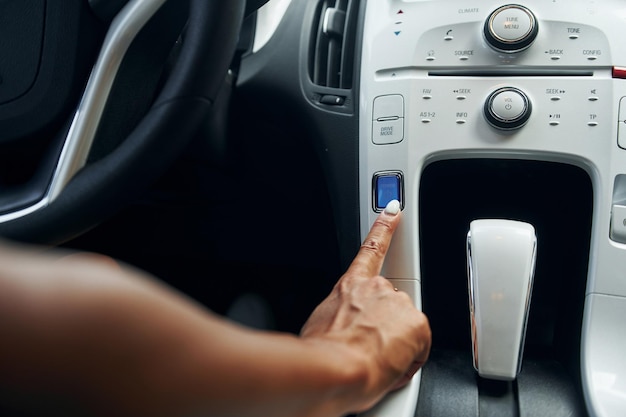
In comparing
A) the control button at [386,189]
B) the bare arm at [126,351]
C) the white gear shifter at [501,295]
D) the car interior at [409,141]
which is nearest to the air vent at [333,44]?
the car interior at [409,141]

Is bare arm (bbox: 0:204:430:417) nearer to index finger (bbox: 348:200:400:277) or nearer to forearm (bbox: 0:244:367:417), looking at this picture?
forearm (bbox: 0:244:367:417)

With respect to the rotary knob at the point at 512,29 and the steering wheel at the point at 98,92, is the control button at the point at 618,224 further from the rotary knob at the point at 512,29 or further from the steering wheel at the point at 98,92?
the steering wheel at the point at 98,92

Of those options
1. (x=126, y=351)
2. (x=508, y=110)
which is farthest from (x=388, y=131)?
(x=126, y=351)

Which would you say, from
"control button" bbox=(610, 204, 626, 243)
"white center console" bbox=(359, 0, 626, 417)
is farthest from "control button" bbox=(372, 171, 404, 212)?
"control button" bbox=(610, 204, 626, 243)

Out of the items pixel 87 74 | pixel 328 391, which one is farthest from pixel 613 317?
pixel 87 74

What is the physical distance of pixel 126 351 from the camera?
0.24 m

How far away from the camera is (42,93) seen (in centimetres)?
59

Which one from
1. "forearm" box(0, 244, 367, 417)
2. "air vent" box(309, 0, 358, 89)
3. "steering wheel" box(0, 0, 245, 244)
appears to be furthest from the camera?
"air vent" box(309, 0, 358, 89)

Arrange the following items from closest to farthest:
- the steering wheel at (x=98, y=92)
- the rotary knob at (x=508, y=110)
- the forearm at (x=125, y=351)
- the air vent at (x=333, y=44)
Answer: the forearm at (x=125, y=351) < the steering wheel at (x=98, y=92) < the rotary knob at (x=508, y=110) < the air vent at (x=333, y=44)

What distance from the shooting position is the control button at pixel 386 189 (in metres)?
0.70

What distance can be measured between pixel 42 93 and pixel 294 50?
1.05 ft

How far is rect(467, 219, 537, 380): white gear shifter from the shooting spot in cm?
62

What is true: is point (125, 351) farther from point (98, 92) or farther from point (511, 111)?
point (511, 111)

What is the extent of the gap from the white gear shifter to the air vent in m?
0.28
